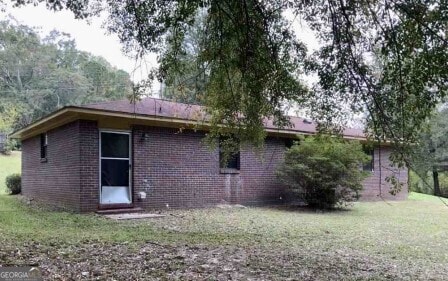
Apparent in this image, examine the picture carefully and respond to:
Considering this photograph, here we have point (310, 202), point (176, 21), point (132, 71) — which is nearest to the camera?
point (176, 21)

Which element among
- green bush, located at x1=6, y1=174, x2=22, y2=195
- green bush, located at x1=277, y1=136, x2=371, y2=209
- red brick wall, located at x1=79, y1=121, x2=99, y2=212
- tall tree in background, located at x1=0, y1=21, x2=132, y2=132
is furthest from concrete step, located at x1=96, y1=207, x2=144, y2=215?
tall tree in background, located at x1=0, y1=21, x2=132, y2=132

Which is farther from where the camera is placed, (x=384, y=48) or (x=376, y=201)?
(x=376, y=201)

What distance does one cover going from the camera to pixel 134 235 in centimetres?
757

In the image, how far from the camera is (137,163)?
12.1m

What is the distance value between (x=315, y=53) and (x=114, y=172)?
7300 millimetres

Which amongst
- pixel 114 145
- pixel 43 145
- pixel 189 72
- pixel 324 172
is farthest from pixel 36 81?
pixel 189 72

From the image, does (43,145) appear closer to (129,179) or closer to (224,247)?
(129,179)

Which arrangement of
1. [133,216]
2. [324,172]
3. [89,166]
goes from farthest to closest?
1. [324,172]
2. [89,166]
3. [133,216]

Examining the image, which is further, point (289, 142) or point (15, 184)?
point (15, 184)

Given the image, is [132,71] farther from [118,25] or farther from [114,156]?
[114,156]

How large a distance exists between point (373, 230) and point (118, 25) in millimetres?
6879

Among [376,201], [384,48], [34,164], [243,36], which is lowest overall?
[376,201]

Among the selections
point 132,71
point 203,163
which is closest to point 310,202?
point 203,163

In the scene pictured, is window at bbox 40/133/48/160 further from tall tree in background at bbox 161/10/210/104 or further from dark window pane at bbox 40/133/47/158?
tall tree in background at bbox 161/10/210/104
